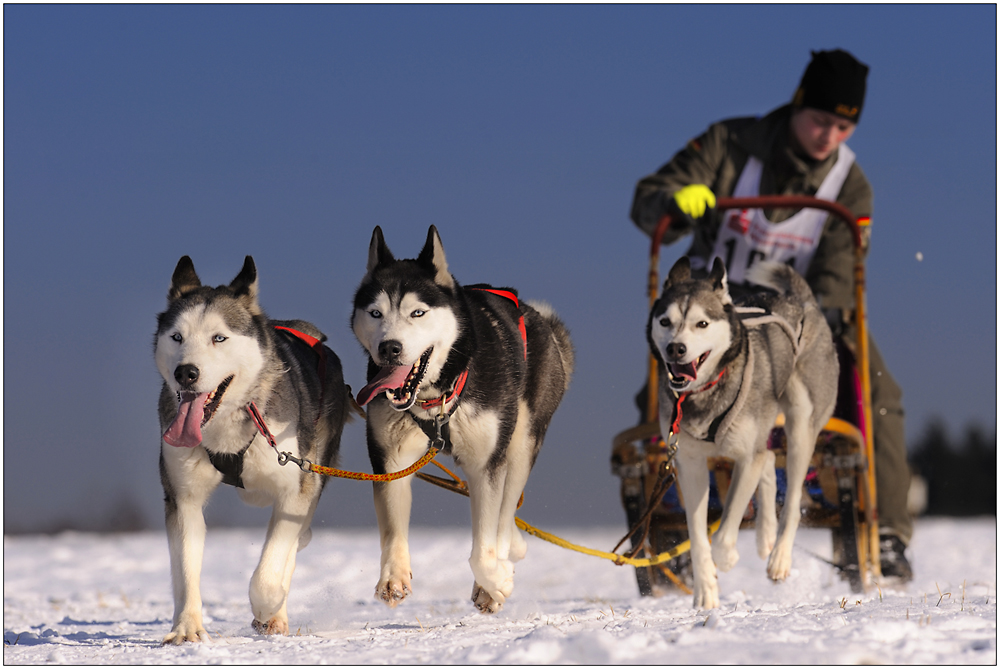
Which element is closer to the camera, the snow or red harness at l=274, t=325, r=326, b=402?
the snow

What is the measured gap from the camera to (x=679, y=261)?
195 inches

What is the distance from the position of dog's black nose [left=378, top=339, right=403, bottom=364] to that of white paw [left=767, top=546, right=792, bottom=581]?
2.25m

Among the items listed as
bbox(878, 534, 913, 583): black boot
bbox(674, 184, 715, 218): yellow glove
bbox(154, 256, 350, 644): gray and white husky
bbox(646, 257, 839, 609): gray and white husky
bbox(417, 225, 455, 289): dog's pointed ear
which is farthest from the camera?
bbox(878, 534, 913, 583): black boot

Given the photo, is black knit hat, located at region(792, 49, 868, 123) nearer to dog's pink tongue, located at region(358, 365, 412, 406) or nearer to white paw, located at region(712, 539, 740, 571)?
white paw, located at region(712, 539, 740, 571)

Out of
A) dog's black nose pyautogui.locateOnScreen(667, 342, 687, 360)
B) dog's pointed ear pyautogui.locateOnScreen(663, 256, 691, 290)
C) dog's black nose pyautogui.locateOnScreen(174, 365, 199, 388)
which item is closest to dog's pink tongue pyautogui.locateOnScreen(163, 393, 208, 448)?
dog's black nose pyautogui.locateOnScreen(174, 365, 199, 388)

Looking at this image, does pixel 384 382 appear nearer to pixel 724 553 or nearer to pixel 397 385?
pixel 397 385

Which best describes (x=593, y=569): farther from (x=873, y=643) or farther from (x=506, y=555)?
(x=873, y=643)

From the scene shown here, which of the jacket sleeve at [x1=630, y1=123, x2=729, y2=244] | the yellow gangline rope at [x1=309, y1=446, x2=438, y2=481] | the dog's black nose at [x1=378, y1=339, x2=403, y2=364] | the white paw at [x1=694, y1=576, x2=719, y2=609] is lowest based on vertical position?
the white paw at [x1=694, y1=576, x2=719, y2=609]

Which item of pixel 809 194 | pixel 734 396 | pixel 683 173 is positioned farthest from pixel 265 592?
pixel 809 194

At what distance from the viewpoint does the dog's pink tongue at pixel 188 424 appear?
3740 millimetres

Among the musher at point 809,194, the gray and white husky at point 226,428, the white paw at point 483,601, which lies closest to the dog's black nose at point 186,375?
the gray and white husky at point 226,428

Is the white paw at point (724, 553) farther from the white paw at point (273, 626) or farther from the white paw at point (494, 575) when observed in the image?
the white paw at point (273, 626)

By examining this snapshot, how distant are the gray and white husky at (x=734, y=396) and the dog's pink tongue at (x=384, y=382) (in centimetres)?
126

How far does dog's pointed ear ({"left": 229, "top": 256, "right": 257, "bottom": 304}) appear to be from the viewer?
4062mm
